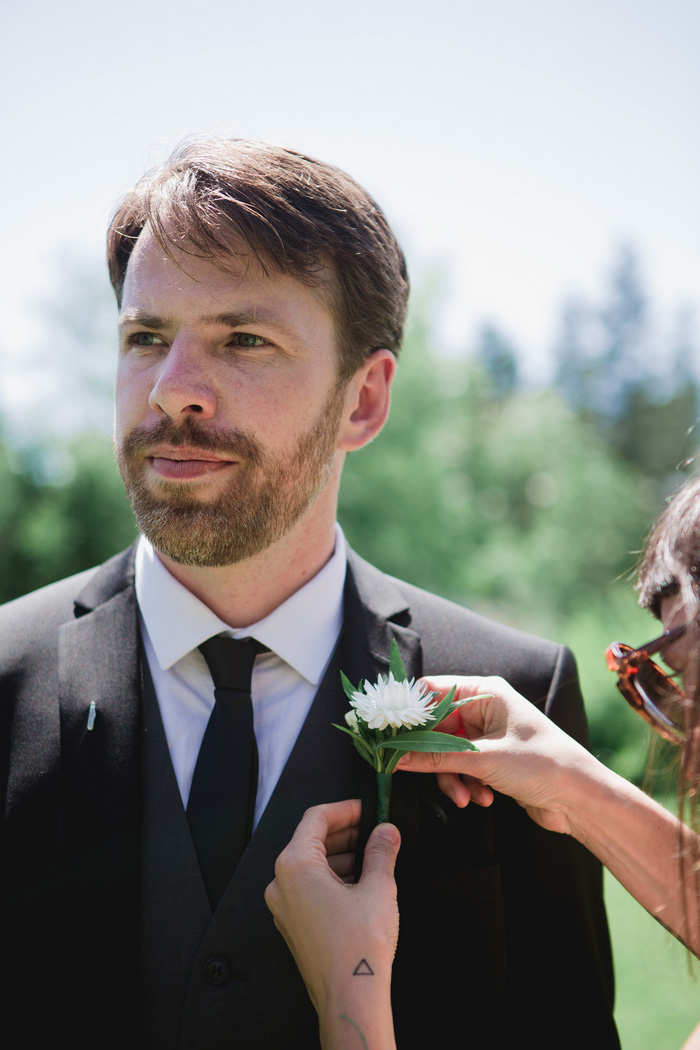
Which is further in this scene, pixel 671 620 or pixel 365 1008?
pixel 671 620

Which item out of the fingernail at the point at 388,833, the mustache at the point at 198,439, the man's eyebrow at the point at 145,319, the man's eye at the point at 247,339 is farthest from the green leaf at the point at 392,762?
the man's eyebrow at the point at 145,319

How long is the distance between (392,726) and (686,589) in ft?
2.35

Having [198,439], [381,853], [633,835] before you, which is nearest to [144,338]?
→ [198,439]

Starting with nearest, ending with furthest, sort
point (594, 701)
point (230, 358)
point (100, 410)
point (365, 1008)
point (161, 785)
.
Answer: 1. point (365, 1008)
2. point (161, 785)
3. point (230, 358)
4. point (594, 701)
5. point (100, 410)

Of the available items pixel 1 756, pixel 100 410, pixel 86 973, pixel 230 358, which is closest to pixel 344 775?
pixel 86 973

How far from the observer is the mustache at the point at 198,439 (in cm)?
200

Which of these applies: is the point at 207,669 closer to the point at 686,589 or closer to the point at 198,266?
the point at 198,266

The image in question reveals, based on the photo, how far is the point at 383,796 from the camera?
1768mm

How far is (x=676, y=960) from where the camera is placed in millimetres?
1713

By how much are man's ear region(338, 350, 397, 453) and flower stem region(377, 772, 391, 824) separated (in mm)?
1090

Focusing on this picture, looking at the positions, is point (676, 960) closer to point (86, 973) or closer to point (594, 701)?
point (86, 973)

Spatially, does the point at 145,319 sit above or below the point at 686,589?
above

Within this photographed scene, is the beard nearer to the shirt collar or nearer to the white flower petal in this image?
the shirt collar

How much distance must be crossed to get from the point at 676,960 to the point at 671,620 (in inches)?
30.0
